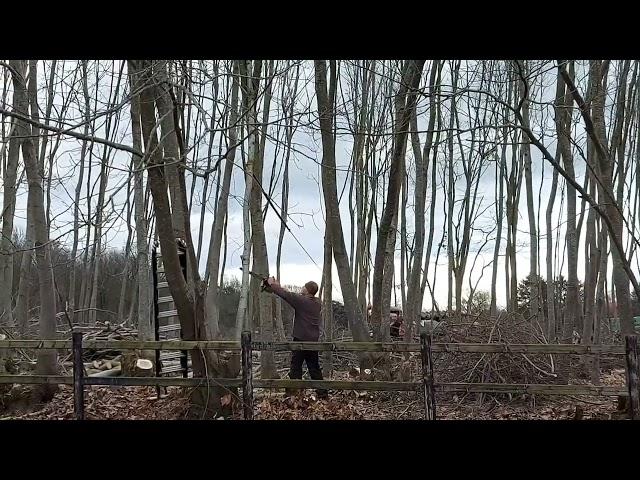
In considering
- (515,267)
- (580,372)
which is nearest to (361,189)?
(515,267)

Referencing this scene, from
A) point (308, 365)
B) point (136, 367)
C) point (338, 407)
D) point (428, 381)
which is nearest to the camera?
point (428, 381)

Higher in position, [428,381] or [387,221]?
[387,221]

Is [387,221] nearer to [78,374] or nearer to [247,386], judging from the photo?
[247,386]

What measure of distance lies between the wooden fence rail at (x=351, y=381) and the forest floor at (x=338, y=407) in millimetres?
542

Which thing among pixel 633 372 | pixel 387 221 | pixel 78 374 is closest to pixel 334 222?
pixel 387 221

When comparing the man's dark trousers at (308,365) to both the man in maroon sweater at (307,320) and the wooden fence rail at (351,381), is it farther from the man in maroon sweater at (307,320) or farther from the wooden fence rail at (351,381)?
the wooden fence rail at (351,381)

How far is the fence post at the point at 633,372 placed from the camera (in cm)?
562

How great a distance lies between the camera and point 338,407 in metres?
6.80

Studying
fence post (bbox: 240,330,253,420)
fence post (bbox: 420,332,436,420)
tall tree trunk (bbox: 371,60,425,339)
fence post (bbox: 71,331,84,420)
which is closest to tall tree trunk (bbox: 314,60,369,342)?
tall tree trunk (bbox: 371,60,425,339)

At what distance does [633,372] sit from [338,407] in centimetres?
303

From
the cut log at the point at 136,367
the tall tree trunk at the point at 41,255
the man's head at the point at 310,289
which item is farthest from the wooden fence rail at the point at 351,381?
the cut log at the point at 136,367

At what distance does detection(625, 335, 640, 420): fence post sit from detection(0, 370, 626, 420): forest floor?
713 millimetres

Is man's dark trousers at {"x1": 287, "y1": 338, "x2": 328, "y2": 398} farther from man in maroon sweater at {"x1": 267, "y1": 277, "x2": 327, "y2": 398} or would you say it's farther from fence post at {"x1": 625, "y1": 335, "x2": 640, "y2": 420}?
fence post at {"x1": 625, "y1": 335, "x2": 640, "y2": 420}
